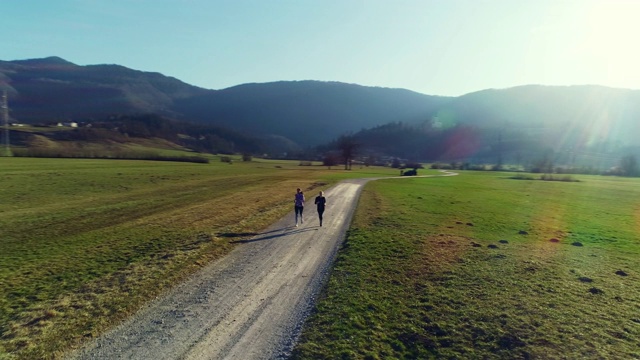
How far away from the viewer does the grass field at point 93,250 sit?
34.7ft

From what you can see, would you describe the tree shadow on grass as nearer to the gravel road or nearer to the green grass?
the gravel road

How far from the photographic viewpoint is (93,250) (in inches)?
730

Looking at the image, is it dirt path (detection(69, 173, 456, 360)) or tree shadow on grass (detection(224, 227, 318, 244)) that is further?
tree shadow on grass (detection(224, 227, 318, 244))

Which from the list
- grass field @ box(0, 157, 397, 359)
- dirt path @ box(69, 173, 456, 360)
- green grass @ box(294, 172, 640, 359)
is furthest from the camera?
grass field @ box(0, 157, 397, 359)

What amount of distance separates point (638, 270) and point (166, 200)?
122 ft

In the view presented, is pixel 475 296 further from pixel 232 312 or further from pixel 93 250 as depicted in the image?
pixel 93 250

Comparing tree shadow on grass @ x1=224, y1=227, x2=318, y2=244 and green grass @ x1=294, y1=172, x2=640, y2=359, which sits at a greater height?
green grass @ x1=294, y1=172, x2=640, y2=359

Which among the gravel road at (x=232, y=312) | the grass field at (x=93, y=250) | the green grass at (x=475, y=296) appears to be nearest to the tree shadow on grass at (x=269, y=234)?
the grass field at (x=93, y=250)

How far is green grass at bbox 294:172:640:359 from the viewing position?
31.8ft

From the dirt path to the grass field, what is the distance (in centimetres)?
92

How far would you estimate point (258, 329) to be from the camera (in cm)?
1041

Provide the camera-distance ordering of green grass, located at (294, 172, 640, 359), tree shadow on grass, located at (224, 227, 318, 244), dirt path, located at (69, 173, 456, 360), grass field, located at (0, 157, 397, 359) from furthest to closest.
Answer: tree shadow on grass, located at (224, 227, 318, 244)
grass field, located at (0, 157, 397, 359)
green grass, located at (294, 172, 640, 359)
dirt path, located at (69, 173, 456, 360)

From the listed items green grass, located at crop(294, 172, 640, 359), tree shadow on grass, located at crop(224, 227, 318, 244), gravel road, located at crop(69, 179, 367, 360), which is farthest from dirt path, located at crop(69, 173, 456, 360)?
tree shadow on grass, located at crop(224, 227, 318, 244)

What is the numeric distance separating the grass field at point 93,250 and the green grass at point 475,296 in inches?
252
